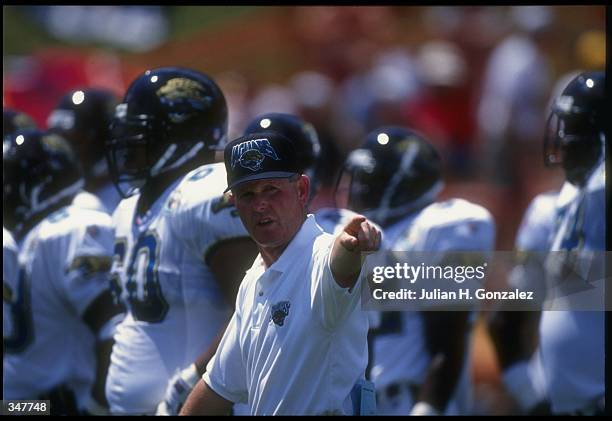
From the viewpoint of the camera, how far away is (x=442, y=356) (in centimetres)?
560

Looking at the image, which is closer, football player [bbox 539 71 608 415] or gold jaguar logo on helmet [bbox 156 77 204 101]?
gold jaguar logo on helmet [bbox 156 77 204 101]

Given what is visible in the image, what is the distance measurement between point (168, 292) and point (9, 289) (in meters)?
1.25

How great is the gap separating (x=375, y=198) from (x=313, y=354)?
219 cm

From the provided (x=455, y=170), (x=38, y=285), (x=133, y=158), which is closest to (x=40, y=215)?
(x=38, y=285)

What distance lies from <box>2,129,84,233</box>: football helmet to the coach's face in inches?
85.9

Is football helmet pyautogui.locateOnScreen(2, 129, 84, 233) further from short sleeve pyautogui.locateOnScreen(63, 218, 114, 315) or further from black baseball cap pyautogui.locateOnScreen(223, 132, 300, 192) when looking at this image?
black baseball cap pyautogui.locateOnScreen(223, 132, 300, 192)

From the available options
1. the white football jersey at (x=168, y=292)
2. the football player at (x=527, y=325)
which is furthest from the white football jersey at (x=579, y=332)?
the white football jersey at (x=168, y=292)

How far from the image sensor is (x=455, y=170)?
1039 centimetres

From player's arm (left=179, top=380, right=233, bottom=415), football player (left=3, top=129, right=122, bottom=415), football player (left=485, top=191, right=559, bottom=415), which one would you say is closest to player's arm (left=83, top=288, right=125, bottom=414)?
football player (left=3, top=129, right=122, bottom=415)

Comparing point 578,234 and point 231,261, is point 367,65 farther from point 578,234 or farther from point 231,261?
point 231,261

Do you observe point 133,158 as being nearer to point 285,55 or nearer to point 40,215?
point 40,215

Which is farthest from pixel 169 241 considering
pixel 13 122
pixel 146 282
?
pixel 13 122

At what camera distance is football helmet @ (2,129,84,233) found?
5.89m

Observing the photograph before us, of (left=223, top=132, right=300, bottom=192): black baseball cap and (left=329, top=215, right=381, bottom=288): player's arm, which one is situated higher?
(left=223, top=132, right=300, bottom=192): black baseball cap
